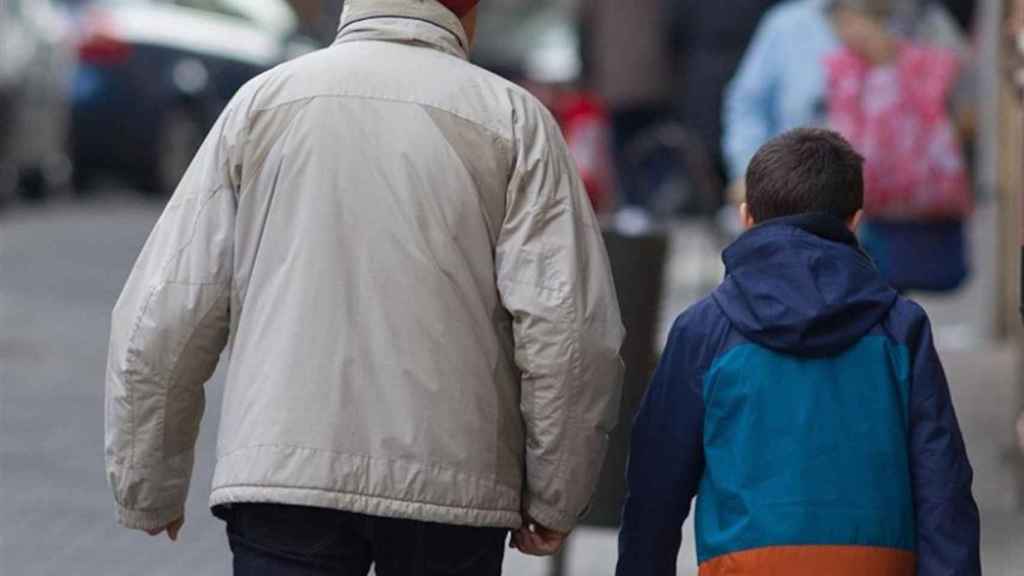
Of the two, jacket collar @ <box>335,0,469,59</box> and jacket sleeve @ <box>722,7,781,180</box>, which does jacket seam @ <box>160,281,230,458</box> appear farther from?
jacket sleeve @ <box>722,7,781,180</box>

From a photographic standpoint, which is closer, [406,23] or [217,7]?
[406,23]

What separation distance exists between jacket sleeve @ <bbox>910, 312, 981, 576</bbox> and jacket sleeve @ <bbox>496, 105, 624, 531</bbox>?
0.51m

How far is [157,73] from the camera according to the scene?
18.4 meters

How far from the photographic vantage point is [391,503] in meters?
4.23

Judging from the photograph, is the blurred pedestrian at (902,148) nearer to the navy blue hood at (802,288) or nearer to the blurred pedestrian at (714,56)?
the navy blue hood at (802,288)

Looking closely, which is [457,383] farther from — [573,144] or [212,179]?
[573,144]

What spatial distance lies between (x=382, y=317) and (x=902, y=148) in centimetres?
365

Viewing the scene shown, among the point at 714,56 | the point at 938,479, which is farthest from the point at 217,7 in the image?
the point at 938,479

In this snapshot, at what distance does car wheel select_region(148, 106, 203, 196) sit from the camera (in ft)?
60.5

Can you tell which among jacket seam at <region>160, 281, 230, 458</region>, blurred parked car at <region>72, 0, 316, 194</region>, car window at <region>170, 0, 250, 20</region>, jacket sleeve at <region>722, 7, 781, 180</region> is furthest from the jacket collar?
car window at <region>170, 0, 250, 20</region>

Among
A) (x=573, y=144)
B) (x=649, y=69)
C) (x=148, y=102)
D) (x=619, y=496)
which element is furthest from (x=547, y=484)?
(x=148, y=102)

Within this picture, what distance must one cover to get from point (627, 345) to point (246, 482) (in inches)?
101

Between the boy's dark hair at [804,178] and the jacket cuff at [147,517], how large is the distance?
45.3 inches

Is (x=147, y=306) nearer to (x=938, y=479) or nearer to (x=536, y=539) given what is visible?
(x=536, y=539)
